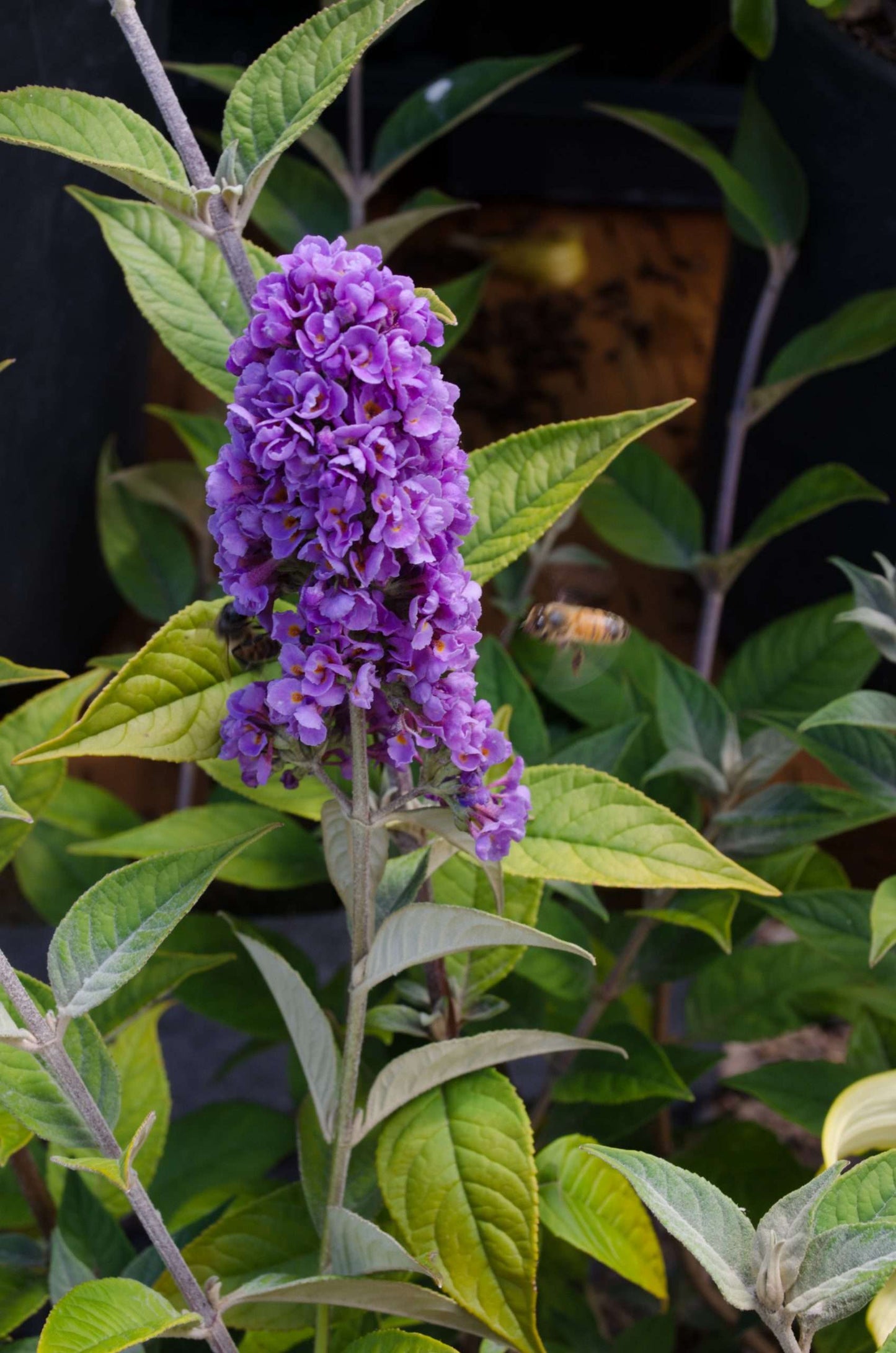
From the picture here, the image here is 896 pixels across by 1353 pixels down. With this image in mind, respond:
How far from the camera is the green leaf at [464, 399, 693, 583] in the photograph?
0.59m

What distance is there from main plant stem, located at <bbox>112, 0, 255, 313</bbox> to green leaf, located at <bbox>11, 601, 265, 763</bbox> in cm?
15

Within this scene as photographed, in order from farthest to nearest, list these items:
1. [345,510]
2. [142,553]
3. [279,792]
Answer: [142,553] → [279,792] → [345,510]

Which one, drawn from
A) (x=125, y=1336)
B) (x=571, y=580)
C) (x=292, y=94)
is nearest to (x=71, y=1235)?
(x=125, y=1336)

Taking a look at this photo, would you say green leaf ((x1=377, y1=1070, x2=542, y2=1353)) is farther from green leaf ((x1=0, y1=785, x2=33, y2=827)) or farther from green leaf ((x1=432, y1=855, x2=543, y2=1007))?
green leaf ((x1=0, y1=785, x2=33, y2=827))

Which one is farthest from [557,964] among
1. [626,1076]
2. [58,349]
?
[58,349]

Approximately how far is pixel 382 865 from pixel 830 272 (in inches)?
27.9

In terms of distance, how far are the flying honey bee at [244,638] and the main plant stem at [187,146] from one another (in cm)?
15

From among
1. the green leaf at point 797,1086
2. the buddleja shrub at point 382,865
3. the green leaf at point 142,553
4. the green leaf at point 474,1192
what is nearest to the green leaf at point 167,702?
the buddleja shrub at point 382,865

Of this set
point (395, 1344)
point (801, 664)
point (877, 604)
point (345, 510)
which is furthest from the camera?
point (801, 664)

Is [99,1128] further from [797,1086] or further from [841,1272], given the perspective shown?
[797,1086]

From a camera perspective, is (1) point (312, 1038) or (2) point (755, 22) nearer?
(1) point (312, 1038)

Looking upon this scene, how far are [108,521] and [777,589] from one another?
58cm

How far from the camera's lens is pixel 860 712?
2.17ft

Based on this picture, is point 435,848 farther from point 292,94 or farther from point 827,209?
point 827,209
